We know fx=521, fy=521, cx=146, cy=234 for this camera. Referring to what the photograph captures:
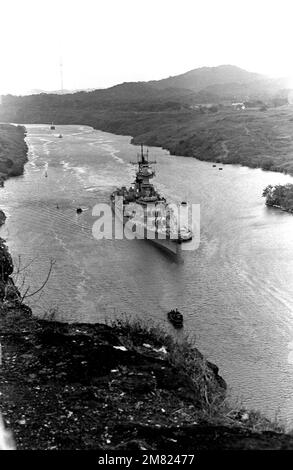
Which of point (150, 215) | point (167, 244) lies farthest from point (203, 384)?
point (150, 215)

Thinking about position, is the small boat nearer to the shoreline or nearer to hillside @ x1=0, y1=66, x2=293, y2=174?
the shoreline

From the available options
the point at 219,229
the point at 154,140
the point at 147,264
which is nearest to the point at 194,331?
the point at 147,264

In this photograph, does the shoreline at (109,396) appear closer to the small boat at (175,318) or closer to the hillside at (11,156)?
the small boat at (175,318)

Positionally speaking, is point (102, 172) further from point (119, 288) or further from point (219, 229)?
point (119, 288)

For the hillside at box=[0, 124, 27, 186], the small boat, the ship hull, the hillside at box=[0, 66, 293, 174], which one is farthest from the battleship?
the hillside at box=[0, 66, 293, 174]

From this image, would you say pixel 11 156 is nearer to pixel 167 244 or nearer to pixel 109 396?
pixel 167 244

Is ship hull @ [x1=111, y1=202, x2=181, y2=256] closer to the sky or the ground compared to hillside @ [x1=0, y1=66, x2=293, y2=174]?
closer to the ground
